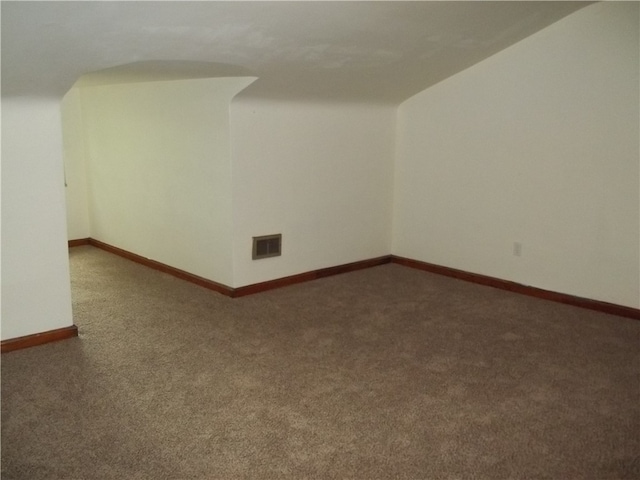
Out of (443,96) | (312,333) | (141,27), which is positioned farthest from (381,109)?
(141,27)

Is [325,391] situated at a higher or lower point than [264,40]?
lower

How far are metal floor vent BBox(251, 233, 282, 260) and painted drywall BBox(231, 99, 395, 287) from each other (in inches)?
1.6

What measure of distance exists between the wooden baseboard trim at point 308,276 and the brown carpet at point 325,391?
13 centimetres

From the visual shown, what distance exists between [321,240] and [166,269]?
1.35 metres

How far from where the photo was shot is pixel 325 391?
2689mm

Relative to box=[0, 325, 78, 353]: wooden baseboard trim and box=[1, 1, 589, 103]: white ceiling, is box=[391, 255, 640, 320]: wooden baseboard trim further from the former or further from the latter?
box=[0, 325, 78, 353]: wooden baseboard trim

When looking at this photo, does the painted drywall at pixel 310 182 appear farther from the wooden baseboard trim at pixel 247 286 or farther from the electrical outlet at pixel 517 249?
the electrical outlet at pixel 517 249

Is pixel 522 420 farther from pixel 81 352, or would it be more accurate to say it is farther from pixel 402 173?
pixel 402 173

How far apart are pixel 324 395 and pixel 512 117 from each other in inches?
105

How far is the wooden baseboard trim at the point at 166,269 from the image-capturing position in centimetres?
417

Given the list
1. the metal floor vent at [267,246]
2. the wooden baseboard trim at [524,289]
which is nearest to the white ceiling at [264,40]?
the metal floor vent at [267,246]

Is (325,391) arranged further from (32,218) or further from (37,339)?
(32,218)

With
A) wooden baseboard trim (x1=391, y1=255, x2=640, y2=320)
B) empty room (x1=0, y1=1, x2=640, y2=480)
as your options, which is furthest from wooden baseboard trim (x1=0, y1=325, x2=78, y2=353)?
wooden baseboard trim (x1=391, y1=255, x2=640, y2=320)

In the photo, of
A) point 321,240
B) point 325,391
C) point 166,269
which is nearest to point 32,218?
point 166,269
